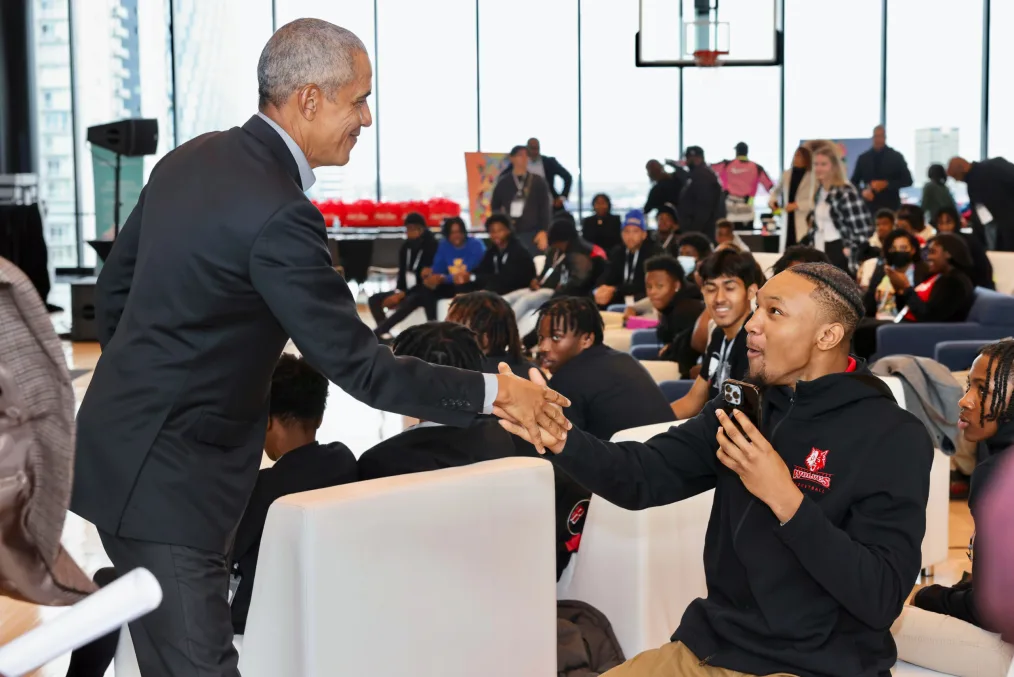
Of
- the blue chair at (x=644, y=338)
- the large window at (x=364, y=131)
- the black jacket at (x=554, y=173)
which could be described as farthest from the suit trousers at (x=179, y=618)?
the large window at (x=364, y=131)

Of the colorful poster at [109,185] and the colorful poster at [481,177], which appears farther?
the colorful poster at [481,177]

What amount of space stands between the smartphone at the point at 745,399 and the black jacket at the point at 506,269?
756 centimetres

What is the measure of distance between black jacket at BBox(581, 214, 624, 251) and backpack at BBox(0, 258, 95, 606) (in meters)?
10.7

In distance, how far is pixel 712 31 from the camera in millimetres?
11352

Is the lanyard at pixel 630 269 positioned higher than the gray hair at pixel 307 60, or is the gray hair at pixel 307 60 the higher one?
the gray hair at pixel 307 60

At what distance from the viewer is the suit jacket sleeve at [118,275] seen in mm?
1987

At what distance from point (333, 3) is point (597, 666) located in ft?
47.6

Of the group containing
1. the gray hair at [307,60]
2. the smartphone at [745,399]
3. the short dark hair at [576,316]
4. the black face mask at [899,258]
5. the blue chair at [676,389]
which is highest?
the gray hair at [307,60]

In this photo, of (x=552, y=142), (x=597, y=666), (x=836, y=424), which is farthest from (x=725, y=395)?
(x=552, y=142)

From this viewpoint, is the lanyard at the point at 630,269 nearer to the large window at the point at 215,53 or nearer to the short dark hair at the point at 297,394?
the short dark hair at the point at 297,394

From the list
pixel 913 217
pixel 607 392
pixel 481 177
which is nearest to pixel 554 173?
pixel 481 177

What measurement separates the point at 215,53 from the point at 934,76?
9.71 meters

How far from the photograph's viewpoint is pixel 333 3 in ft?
53.0

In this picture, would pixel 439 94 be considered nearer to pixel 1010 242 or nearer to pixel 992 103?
pixel 992 103
